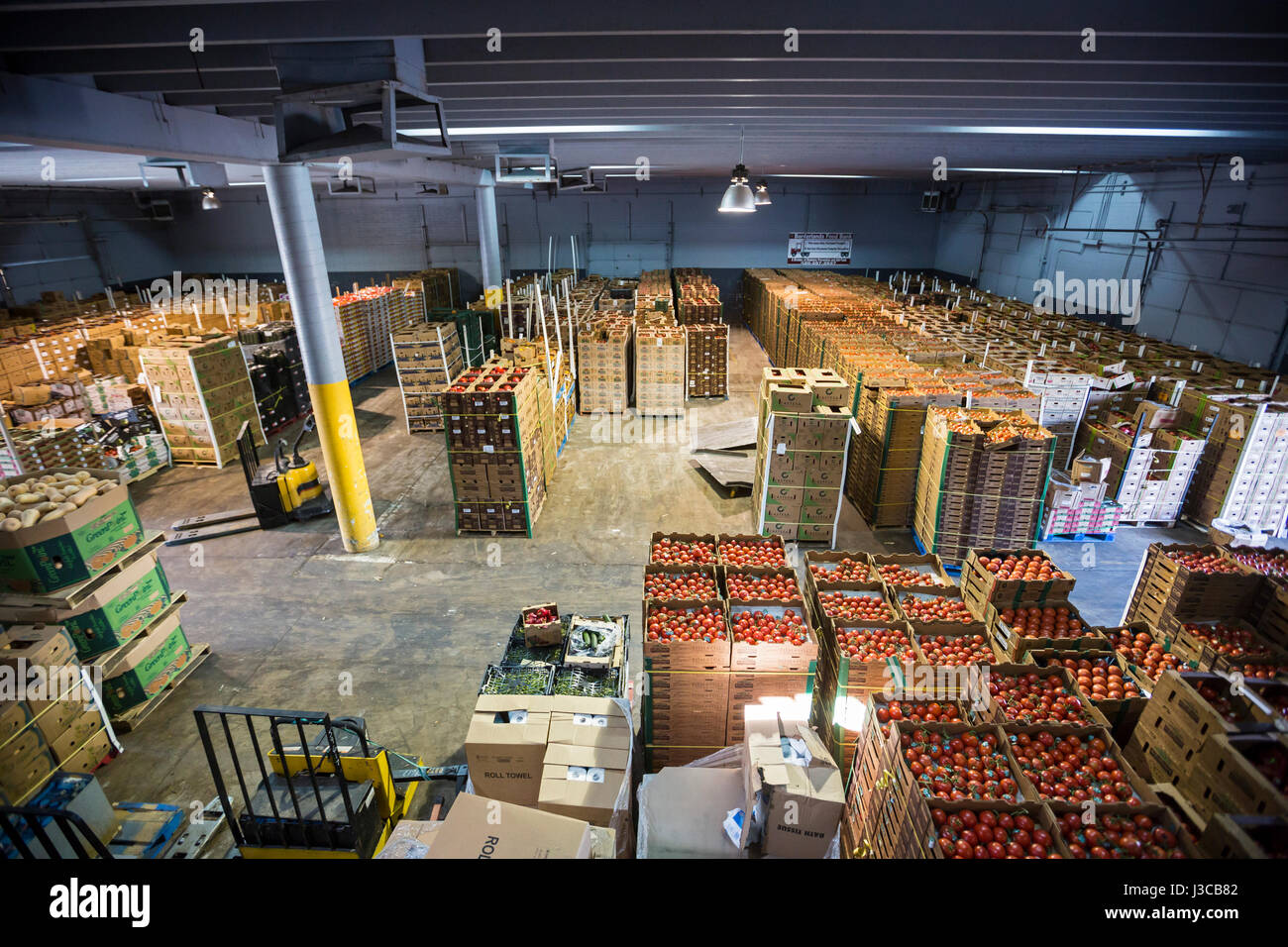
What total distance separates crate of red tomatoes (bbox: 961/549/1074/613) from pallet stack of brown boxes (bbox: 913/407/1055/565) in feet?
6.66

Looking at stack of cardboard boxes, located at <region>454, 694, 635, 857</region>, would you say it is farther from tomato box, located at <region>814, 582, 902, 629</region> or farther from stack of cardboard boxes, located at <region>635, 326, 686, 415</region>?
stack of cardboard boxes, located at <region>635, 326, 686, 415</region>

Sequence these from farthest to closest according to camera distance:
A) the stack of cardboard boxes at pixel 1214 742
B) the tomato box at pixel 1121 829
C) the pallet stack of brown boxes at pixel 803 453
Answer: the pallet stack of brown boxes at pixel 803 453 → the tomato box at pixel 1121 829 → the stack of cardboard boxes at pixel 1214 742

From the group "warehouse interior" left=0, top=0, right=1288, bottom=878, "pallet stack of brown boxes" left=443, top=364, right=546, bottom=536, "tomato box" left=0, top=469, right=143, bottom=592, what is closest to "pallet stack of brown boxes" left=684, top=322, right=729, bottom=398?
"warehouse interior" left=0, top=0, right=1288, bottom=878

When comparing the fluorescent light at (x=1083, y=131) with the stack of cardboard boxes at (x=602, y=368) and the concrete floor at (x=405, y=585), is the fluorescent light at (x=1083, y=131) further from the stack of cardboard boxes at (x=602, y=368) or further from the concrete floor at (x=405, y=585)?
the stack of cardboard boxes at (x=602, y=368)

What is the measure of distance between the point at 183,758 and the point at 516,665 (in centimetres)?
341

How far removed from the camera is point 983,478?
768 centimetres

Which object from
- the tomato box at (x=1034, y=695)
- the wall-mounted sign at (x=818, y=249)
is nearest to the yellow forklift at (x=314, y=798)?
the tomato box at (x=1034, y=695)

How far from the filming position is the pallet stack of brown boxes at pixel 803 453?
7.97m

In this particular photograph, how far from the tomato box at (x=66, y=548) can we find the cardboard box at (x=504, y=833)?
16.4 feet

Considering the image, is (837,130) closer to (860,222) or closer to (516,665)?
(516,665)

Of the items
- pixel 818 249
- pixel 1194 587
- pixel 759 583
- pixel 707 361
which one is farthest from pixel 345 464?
pixel 818 249
